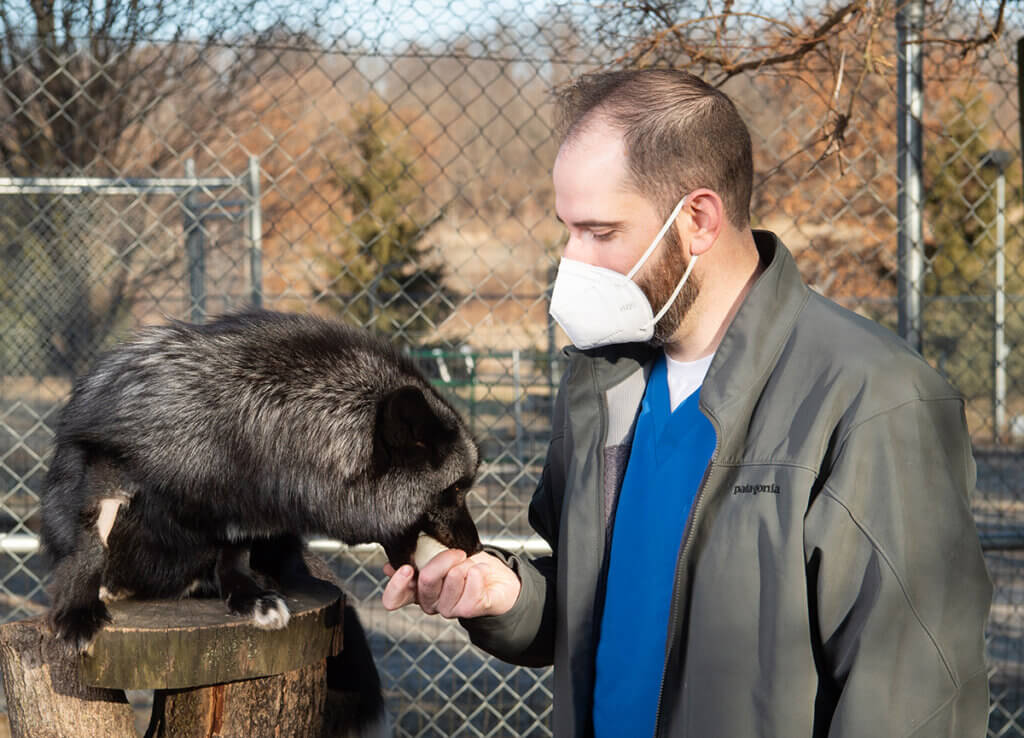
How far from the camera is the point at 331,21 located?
3602 mm

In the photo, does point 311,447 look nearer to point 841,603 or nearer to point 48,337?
point 841,603

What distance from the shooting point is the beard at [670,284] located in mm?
1895

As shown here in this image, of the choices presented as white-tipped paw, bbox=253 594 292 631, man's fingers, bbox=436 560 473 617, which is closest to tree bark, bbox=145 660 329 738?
white-tipped paw, bbox=253 594 292 631

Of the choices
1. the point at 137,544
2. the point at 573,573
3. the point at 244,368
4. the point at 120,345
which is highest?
the point at 120,345

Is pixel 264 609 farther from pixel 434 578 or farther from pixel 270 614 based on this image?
pixel 434 578

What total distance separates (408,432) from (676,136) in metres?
1.16

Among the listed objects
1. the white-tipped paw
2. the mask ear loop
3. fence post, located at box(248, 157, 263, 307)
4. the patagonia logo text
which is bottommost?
the patagonia logo text

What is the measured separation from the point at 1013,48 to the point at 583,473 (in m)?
3.33

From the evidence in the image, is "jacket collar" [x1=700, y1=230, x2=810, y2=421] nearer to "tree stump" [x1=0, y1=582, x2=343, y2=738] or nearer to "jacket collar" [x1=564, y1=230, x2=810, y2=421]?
"jacket collar" [x1=564, y1=230, x2=810, y2=421]

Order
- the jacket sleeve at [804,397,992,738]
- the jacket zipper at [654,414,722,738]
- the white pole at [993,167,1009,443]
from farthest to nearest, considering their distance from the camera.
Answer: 1. the white pole at [993,167,1009,443]
2. the jacket zipper at [654,414,722,738]
3. the jacket sleeve at [804,397,992,738]

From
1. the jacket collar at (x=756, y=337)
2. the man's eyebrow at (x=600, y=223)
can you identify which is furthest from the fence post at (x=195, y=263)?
the jacket collar at (x=756, y=337)

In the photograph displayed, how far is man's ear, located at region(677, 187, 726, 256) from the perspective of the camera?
6.07 ft

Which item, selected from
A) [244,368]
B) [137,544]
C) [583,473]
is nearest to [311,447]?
[244,368]

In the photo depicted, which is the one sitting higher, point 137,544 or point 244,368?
point 244,368
